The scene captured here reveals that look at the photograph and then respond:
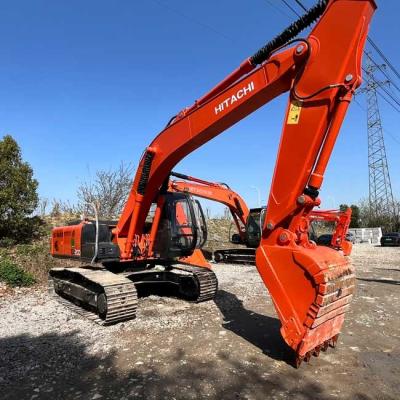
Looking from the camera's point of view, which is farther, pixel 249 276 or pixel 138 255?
pixel 249 276

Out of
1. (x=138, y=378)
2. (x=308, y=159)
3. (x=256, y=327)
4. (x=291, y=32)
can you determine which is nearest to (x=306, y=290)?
(x=308, y=159)

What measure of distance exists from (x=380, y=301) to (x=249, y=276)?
4.34 m

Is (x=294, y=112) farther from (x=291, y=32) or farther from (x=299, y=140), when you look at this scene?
(x=291, y=32)

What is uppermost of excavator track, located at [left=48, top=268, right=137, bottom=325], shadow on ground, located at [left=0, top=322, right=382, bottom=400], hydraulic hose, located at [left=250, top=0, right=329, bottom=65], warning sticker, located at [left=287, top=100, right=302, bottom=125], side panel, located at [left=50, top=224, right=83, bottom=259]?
hydraulic hose, located at [left=250, top=0, right=329, bottom=65]

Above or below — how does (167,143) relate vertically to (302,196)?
above

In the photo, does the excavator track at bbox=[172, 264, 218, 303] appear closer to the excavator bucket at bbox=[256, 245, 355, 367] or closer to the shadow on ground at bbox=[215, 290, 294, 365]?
the shadow on ground at bbox=[215, 290, 294, 365]

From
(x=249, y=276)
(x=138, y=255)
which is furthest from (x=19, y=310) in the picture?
(x=249, y=276)

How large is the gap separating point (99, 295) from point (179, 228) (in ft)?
6.89

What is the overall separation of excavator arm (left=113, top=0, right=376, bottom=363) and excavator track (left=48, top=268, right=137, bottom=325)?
2.71 metres

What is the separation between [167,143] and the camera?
7.31 metres

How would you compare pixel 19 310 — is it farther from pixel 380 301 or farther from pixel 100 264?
pixel 380 301

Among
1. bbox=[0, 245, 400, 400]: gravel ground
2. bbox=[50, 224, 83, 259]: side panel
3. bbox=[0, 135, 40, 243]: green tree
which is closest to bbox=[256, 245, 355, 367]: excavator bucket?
bbox=[0, 245, 400, 400]: gravel ground

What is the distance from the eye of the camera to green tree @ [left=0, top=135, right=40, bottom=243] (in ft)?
45.2

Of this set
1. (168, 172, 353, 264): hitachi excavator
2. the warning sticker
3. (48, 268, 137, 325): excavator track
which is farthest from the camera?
(168, 172, 353, 264): hitachi excavator
